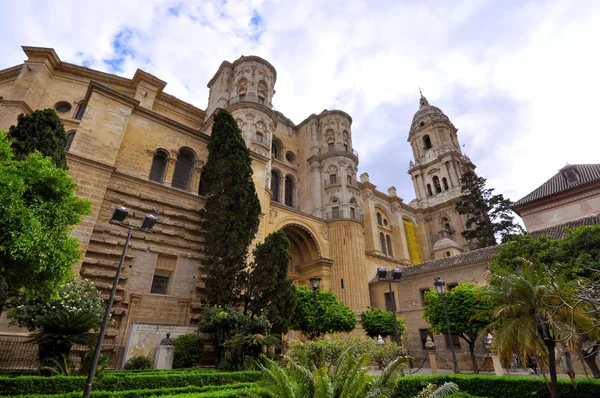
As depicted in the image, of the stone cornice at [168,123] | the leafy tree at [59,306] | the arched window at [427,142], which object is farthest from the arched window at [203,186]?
the arched window at [427,142]

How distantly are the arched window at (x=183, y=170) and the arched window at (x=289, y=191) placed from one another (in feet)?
43.7

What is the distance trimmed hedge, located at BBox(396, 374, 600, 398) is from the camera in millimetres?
7402

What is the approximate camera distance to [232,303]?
43.1 ft

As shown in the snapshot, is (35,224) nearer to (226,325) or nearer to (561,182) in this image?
(226,325)

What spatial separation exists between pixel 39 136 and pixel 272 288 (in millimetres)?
9653

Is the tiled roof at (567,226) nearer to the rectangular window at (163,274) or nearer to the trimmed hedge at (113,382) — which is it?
the trimmed hedge at (113,382)

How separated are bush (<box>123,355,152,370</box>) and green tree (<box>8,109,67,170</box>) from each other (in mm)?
6832

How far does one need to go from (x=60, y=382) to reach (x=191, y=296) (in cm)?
732

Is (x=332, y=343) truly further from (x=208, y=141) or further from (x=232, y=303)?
(x=208, y=141)

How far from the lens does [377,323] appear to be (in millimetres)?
21109

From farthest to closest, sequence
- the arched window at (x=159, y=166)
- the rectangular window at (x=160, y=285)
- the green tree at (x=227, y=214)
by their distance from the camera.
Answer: the arched window at (x=159, y=166) → the rectangular window at (x=160, y=285) → the green tree at (x=227, y=214)

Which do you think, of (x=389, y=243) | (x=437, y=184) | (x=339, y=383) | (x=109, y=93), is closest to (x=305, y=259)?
(x=389, y=243)

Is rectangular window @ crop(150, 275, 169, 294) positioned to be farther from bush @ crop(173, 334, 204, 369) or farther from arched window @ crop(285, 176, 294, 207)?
arched window @ crop(285, 176, 294, 207)

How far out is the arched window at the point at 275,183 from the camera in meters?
28.8
